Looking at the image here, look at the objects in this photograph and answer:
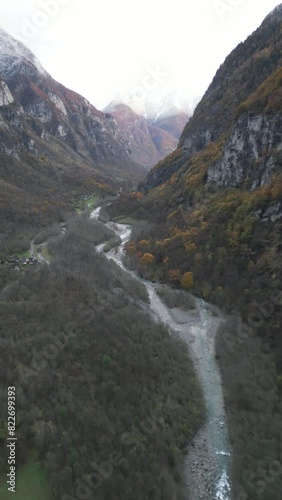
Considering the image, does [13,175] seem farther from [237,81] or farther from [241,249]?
[241,249]

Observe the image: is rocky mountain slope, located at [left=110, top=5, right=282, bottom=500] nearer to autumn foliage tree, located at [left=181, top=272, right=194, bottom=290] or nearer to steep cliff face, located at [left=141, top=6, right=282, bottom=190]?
autumn foliage tree, located at [left=181, top=272, right=194, bottom=290]

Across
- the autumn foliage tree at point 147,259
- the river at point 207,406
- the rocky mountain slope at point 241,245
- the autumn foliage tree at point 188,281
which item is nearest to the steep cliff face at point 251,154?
the rocky mountain slope at point 241,245

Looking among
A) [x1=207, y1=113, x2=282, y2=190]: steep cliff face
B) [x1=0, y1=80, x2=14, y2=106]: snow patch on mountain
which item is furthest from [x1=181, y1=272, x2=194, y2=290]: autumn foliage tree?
[x1=0, y1=80, x2=14, y2=106]: snow patch on mountain

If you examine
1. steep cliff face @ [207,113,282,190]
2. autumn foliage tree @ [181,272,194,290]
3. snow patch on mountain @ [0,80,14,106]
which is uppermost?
snow patch on mountain @ [0,80,14,106]

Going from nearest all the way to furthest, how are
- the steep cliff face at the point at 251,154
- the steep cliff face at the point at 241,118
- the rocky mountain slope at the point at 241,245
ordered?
the rocky mountain slope at the point at 241,245
the steep cliff face at the point at 251,154
the steep cliff face at the point at 241,118

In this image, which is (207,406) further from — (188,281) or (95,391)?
(188,281)

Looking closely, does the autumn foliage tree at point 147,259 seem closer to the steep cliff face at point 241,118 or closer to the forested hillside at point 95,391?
the forested hillside at point 95,391

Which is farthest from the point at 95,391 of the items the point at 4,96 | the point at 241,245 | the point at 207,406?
the point at 4,96
